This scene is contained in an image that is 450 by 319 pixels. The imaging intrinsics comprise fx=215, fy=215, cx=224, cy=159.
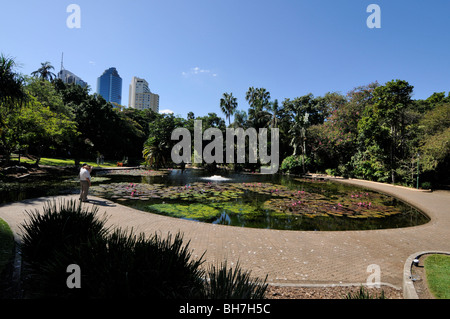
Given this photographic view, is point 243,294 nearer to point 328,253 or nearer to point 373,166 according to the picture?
point 328,253

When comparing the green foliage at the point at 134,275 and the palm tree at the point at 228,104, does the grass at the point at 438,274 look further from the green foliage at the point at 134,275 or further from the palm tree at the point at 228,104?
the palm tree at the point at 228,104

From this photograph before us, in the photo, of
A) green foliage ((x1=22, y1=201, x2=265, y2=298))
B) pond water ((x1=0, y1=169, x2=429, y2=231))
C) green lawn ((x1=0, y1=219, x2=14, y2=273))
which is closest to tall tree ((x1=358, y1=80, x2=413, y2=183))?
pond water ((x1=0, y1=169, x2=429, y2=231))

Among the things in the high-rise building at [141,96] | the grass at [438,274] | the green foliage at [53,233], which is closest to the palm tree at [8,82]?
the green foliage at [53,233]

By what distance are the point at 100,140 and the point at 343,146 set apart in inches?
1586

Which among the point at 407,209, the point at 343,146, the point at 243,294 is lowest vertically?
the point at 407,209

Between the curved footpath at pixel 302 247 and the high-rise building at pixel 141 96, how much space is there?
463ft

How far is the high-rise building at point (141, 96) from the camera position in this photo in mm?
140750

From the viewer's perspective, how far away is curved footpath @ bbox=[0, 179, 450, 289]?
167 inches

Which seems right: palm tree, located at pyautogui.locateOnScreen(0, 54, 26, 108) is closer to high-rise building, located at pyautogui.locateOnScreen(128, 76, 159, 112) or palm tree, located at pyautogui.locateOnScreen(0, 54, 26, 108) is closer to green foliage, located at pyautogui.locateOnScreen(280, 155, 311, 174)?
green foliage, located at pyautogui.locateOnScreen(280, 155, 311, 174)
